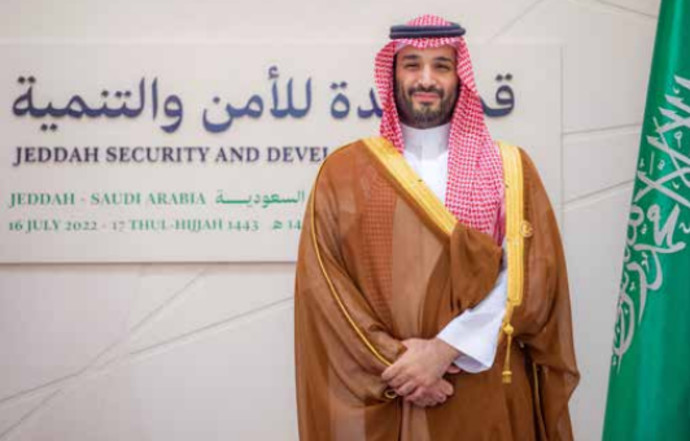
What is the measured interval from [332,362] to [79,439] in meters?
1.51

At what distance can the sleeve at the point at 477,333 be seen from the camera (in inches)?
72.6

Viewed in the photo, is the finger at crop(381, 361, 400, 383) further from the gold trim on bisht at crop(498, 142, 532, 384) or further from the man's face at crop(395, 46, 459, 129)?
the man's face at crop(395, 46, 459, 129)

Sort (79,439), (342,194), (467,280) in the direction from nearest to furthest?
(467,280) → (342,194) → (79,439)

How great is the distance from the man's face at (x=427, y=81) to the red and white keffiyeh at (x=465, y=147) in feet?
0.07

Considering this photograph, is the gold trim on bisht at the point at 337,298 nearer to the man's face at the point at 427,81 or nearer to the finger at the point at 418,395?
the finger at the point at 418,395

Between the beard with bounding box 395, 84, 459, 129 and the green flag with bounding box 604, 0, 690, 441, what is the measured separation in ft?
1.66

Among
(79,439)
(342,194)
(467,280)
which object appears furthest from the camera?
(79,439)

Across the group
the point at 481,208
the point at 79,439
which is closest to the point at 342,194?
the point at 481,208

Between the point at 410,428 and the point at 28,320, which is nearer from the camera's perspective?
the point at 410,428

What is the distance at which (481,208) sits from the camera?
1963mm

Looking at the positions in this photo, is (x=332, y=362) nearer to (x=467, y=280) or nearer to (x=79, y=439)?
(x=467, y=280)

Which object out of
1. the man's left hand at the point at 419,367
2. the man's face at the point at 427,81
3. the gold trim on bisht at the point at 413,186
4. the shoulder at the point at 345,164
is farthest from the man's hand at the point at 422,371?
the man's face at the point at 427,81

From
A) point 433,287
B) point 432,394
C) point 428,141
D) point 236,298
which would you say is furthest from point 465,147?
point 236,298

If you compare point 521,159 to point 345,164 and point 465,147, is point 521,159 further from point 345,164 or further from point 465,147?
point 345,164
